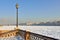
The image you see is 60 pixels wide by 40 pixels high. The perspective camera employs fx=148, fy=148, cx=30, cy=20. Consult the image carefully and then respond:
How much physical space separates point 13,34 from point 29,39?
32.0 ft

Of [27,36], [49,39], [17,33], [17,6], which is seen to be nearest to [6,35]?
[17,33]

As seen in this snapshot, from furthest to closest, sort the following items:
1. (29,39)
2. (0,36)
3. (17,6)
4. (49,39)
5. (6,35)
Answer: (17,6) < (6,35) < (0,36) < (29,39) < (49,39)

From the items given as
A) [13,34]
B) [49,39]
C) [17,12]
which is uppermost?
[17,12]

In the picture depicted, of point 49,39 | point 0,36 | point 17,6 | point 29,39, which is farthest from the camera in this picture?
point 17,6

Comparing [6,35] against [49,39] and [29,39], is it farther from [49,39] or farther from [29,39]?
[49,39]

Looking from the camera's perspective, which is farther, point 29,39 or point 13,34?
point 13,34

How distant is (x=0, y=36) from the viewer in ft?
55.2

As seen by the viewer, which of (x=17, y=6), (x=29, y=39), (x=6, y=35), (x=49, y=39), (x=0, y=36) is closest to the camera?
(x=49, y=39)

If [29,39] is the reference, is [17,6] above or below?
above

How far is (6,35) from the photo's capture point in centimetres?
1802

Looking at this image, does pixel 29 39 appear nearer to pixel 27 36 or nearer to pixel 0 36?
pixel 27 36

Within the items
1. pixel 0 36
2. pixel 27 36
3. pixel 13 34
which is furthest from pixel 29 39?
pixel 13 34

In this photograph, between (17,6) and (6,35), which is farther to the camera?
(17,6)

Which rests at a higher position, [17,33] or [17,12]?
[17,12]
